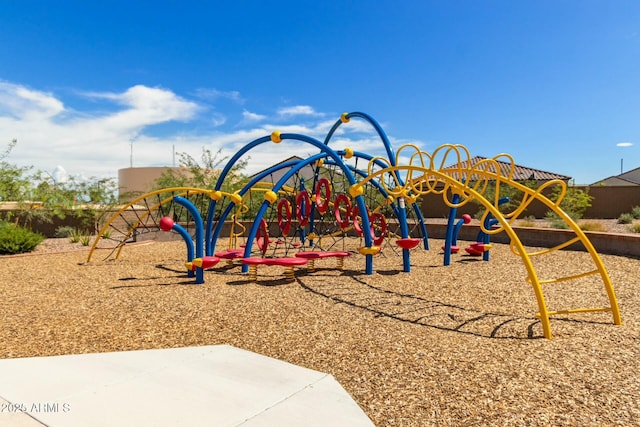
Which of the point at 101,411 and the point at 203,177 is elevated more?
the point at 203,177

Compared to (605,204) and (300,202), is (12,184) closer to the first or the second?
(300,202)

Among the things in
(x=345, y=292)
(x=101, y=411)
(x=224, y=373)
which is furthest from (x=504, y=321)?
(x=101, y=411)

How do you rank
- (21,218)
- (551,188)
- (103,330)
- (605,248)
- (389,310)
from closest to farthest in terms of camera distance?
(103,330)
(389,310)
(605,248)
(21,218)
(551,188)

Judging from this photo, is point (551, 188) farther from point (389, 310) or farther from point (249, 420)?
point (249, 420)

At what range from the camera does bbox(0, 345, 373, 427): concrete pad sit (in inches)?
110

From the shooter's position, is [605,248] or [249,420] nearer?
[249,420]

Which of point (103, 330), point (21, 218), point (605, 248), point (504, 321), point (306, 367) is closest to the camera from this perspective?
point (306, 367)

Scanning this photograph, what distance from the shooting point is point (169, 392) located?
3.18 m

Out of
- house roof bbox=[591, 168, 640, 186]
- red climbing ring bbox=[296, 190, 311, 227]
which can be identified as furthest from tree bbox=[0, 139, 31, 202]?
house roof bbox=[591, 168, 640, 186]

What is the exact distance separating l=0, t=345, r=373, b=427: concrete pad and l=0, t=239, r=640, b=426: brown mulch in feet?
0.95

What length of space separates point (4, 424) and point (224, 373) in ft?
4.81

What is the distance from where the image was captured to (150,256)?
11.2 metres

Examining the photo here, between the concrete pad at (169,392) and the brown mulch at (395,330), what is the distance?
0.29m

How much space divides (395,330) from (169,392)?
2499 millimetres
